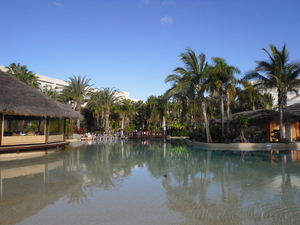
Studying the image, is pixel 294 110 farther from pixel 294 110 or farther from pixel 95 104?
pixel 95 104

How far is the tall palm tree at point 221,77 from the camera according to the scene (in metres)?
19.8

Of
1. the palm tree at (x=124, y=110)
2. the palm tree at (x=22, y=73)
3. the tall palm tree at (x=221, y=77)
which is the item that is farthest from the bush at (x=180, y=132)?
the palm tree at (x=22, y=73)

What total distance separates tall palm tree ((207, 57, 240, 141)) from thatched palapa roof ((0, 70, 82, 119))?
11.7 meters

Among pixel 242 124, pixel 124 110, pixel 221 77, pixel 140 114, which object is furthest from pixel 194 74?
pixel 140 114

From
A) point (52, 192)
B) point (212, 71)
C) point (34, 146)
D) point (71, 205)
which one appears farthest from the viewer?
point (212, 71)

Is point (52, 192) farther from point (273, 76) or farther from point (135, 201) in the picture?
point (273, 76)

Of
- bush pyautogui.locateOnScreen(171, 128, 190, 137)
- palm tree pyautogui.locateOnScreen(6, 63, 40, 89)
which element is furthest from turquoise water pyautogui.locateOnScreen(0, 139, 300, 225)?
bush pyautogui.locateOnScreen(171, 128, 190, 137)

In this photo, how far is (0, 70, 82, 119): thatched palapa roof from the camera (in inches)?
542

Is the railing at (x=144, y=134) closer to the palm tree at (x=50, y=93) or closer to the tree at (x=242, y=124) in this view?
the palm tree at (x=50, y=93)

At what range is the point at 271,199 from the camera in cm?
567

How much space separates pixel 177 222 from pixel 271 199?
268 cm

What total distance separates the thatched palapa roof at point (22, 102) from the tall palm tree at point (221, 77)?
459 inches

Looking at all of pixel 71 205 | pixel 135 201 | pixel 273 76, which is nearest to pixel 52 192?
pixel 71 205

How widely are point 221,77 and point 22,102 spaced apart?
15107mm
